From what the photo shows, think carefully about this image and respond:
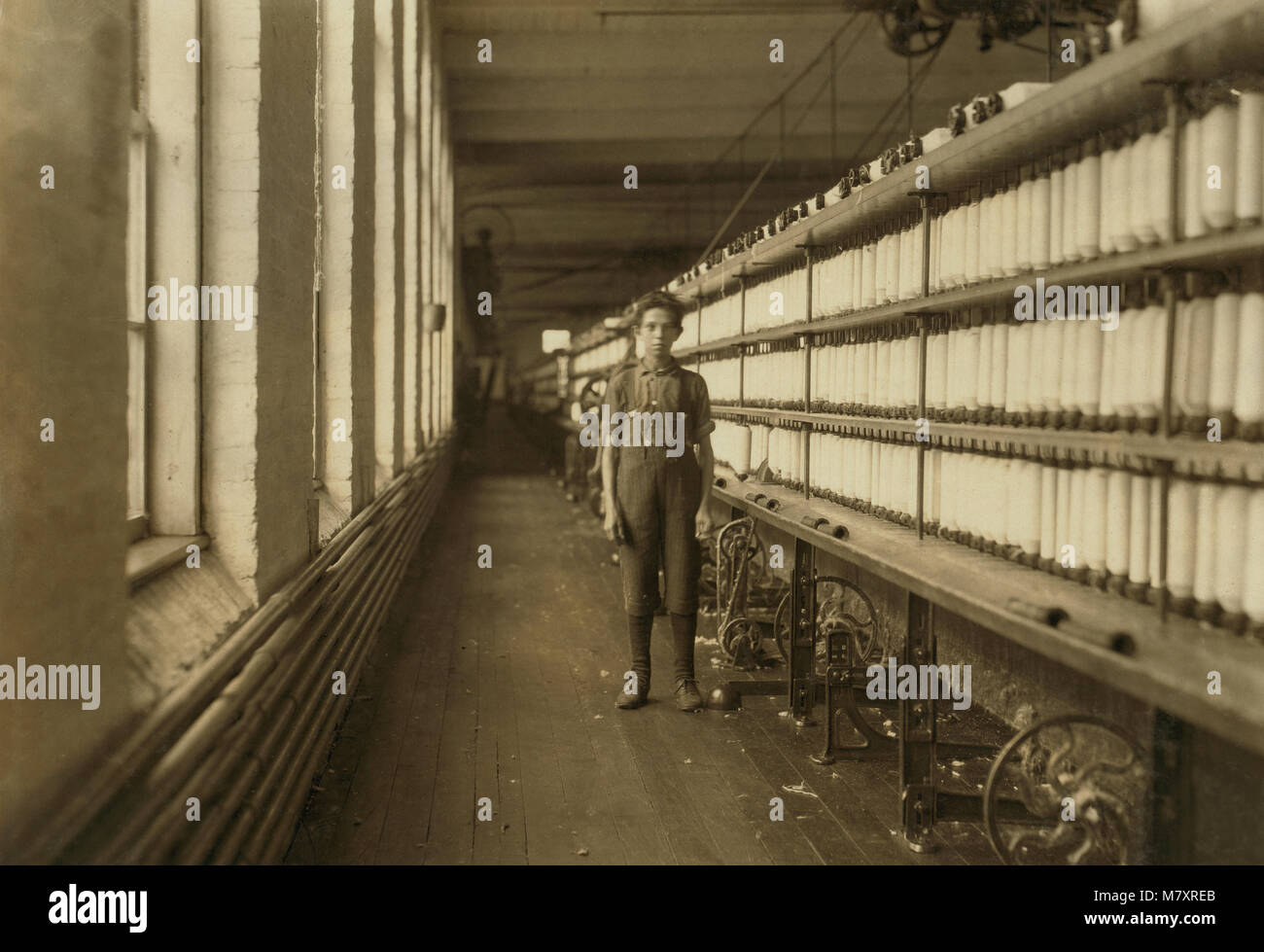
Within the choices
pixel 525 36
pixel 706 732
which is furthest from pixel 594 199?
pixel 706 732

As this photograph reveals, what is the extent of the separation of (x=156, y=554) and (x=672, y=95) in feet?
33.8

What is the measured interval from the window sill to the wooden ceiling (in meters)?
5.51

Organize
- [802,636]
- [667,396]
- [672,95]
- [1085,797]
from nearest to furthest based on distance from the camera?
[1085,797]
[802,636]
[667,396]
[672,95]

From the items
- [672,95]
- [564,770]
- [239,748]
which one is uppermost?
[672,95]

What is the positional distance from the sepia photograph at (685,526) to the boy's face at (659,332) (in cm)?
2

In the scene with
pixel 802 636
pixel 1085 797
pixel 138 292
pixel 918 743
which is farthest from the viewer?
pixel 802 636

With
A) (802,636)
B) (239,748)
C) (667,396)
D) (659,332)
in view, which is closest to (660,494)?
(667,396)

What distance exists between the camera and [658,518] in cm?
477

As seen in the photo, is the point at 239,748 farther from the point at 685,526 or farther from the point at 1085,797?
the point at 685,526

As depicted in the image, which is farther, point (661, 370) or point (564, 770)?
point (661, 370)

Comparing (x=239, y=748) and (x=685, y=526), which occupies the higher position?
(x=685, y=526)

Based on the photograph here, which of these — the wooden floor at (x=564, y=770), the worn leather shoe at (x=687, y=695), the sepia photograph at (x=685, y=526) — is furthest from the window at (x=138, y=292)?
the worn leather shoe at (x=687, y=695)

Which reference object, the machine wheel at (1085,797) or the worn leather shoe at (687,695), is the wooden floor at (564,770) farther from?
the machine wheel at (1085,797)

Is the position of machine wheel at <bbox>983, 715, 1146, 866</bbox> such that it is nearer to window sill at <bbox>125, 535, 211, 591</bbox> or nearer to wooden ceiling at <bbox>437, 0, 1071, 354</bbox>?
window sill at <bbox>125, 535, 211, 591</bbox>
